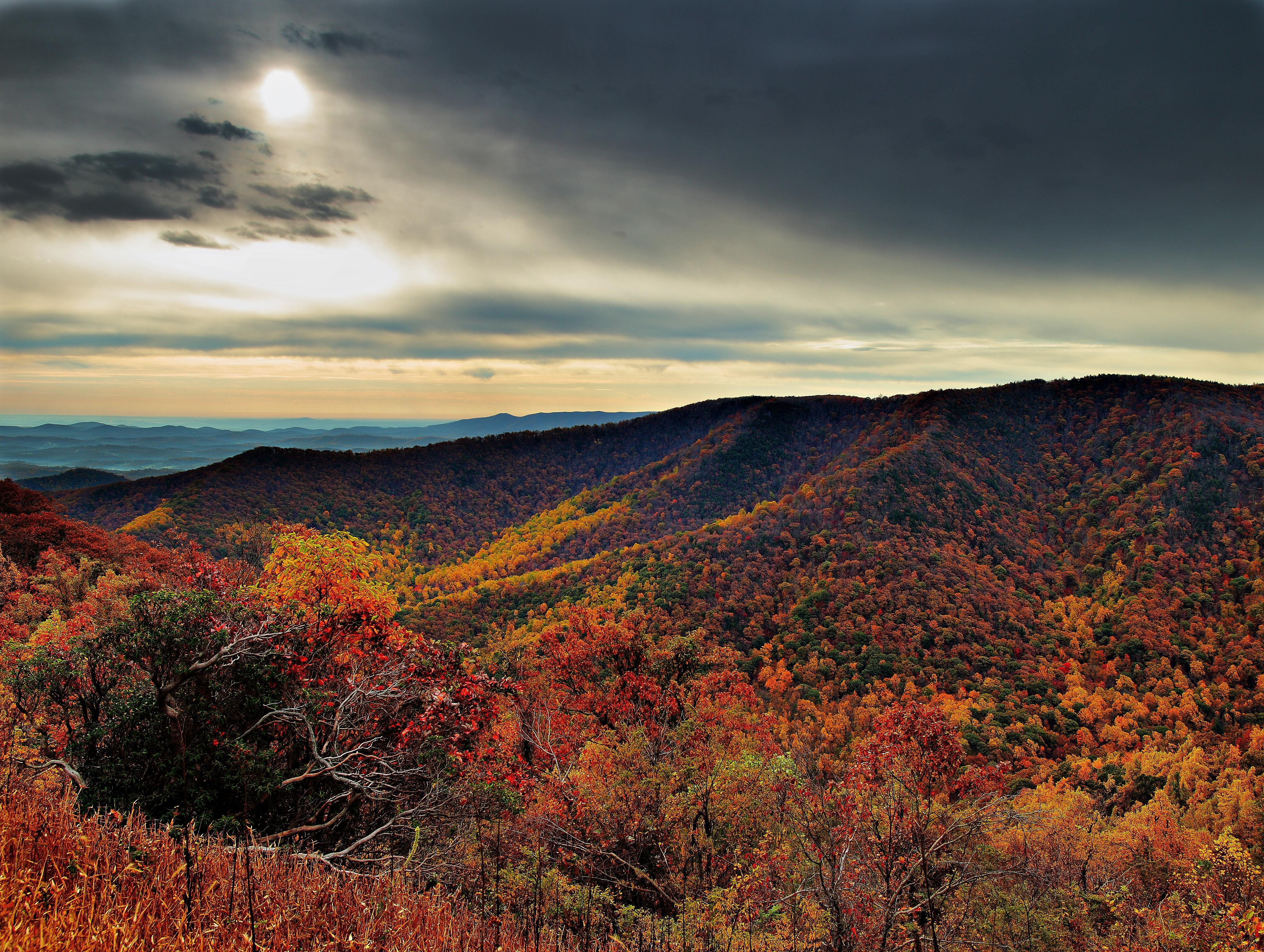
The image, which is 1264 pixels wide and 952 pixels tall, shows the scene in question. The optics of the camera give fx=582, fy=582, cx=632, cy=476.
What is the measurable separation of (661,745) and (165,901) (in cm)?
1533

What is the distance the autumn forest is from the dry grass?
42mm

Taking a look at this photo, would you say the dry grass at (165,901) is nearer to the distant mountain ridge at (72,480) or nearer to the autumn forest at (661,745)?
the autumn forest at (661,745)

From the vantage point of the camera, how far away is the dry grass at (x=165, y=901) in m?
3.53

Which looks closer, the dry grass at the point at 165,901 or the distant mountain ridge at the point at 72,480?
the dry grass at the point at 165,901

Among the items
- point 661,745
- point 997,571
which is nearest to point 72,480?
point 661,745

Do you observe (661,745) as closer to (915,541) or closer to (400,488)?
(915,541)

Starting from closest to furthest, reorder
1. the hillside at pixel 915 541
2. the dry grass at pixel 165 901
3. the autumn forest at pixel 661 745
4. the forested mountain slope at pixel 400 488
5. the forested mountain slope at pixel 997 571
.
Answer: the dry grass at pixel 165 901 → the autumn forest at pixel 661 745 → the forested mountain slope at pixel 997 571 → the hillside at pixel 915 541 → the forested mountain slope at pixel 400 488

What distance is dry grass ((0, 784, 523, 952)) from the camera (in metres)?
3.53

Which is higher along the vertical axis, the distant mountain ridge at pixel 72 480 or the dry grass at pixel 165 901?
the dry grass at pixel 165 901

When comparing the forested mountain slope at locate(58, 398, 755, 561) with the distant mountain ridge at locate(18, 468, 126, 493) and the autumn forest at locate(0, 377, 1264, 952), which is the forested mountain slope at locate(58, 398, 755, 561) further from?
the distant mountain ridge at locate(18, 468, 126, 493)

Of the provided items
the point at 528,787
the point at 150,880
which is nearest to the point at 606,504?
the point at 528,787

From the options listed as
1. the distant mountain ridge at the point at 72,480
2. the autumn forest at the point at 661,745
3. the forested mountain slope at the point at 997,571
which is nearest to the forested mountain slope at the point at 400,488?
the forested mountain slope at the point at 997,571

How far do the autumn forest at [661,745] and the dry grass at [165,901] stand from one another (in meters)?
0.04

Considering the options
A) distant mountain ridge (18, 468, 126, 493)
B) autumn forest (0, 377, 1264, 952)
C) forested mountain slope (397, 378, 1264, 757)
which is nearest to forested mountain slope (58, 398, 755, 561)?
forested mountain slope (397, 378, 1264, 757)
